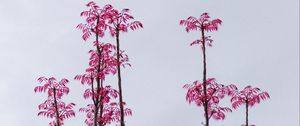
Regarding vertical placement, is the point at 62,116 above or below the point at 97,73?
below

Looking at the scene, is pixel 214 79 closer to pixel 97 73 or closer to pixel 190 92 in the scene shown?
pixel 190 92

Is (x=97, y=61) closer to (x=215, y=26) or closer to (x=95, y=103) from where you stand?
(x=95, y=103)

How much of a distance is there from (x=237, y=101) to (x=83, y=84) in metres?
5.98

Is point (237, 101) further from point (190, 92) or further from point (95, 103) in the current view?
point (95, 103)

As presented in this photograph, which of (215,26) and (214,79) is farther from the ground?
(215,26)

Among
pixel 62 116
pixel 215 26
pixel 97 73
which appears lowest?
pixel 62 116

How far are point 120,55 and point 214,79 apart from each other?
366cm

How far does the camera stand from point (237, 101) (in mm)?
19750

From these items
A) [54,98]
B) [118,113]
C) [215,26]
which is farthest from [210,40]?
[54,98]

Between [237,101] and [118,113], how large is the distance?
4715 millimetres

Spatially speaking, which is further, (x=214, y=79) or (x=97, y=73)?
(x=97, y=73)

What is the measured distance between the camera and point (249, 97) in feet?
64.6

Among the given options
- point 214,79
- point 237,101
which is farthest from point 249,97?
point 214,79

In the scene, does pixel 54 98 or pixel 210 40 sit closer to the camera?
pixel 210 40
